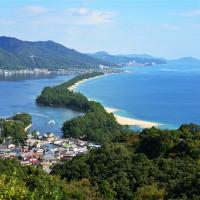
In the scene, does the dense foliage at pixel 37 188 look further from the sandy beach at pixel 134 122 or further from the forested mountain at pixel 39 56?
the forested mountain at pixel 39 56

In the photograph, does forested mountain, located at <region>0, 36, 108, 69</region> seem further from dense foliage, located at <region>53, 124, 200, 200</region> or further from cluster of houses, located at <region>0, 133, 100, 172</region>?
dense foliage, located at <region>53, 124, 200, 200</region>

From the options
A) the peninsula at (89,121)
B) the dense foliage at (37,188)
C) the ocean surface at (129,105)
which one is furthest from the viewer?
the ocean surface at (129,105)

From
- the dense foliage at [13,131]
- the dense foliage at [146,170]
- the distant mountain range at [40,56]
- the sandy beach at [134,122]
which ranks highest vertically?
the distant mountain range at [40,56]

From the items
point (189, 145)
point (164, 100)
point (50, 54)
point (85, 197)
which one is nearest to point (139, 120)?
point (164, 100)

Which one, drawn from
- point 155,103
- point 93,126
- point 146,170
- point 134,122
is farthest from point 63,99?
point 146,170

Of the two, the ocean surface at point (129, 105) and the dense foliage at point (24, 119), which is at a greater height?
the dense foliage at point (24, 119)

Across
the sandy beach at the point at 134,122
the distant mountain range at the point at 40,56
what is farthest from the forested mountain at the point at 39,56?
the sandy beach at the point at 134,122
